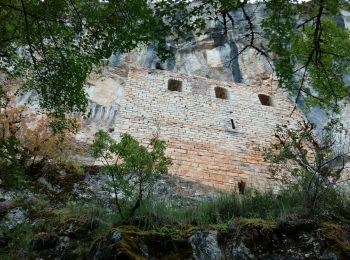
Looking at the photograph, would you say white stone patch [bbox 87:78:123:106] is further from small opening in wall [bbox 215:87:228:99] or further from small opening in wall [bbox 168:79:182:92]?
small opening in wall [bbox 215:87:228:99]

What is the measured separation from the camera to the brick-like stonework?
1038cm

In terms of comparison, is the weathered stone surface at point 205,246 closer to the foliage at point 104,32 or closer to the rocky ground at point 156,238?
the rocky ground at point 156,238

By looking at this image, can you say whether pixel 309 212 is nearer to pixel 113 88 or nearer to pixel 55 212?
pixel 55 212

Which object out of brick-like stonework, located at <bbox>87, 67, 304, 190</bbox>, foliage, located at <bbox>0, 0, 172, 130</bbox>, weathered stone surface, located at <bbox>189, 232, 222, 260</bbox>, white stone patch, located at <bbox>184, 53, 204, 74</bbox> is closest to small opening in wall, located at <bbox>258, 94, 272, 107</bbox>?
brick-like stonework, located at <bbox>87, 67, 304, 190</bbox>

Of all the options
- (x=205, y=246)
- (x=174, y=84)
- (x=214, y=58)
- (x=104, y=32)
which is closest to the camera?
(x=205, y=246)

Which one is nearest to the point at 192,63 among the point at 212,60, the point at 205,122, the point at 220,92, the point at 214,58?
the point at 212,60

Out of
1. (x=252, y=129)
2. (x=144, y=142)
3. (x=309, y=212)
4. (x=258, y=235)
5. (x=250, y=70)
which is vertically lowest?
(x=258, y=235)

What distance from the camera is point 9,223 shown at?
5906 millimetres

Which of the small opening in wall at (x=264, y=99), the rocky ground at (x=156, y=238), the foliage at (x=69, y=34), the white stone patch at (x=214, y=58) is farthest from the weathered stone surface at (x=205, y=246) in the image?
the white stone patch at (x=214, y=58)

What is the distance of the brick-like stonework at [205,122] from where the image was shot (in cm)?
1038

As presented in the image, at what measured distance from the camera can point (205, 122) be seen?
1193 cm

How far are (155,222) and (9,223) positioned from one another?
2.03m

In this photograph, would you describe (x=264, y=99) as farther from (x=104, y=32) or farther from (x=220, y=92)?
(x=104, y=32)

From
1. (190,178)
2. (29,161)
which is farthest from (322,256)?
(29,161)
